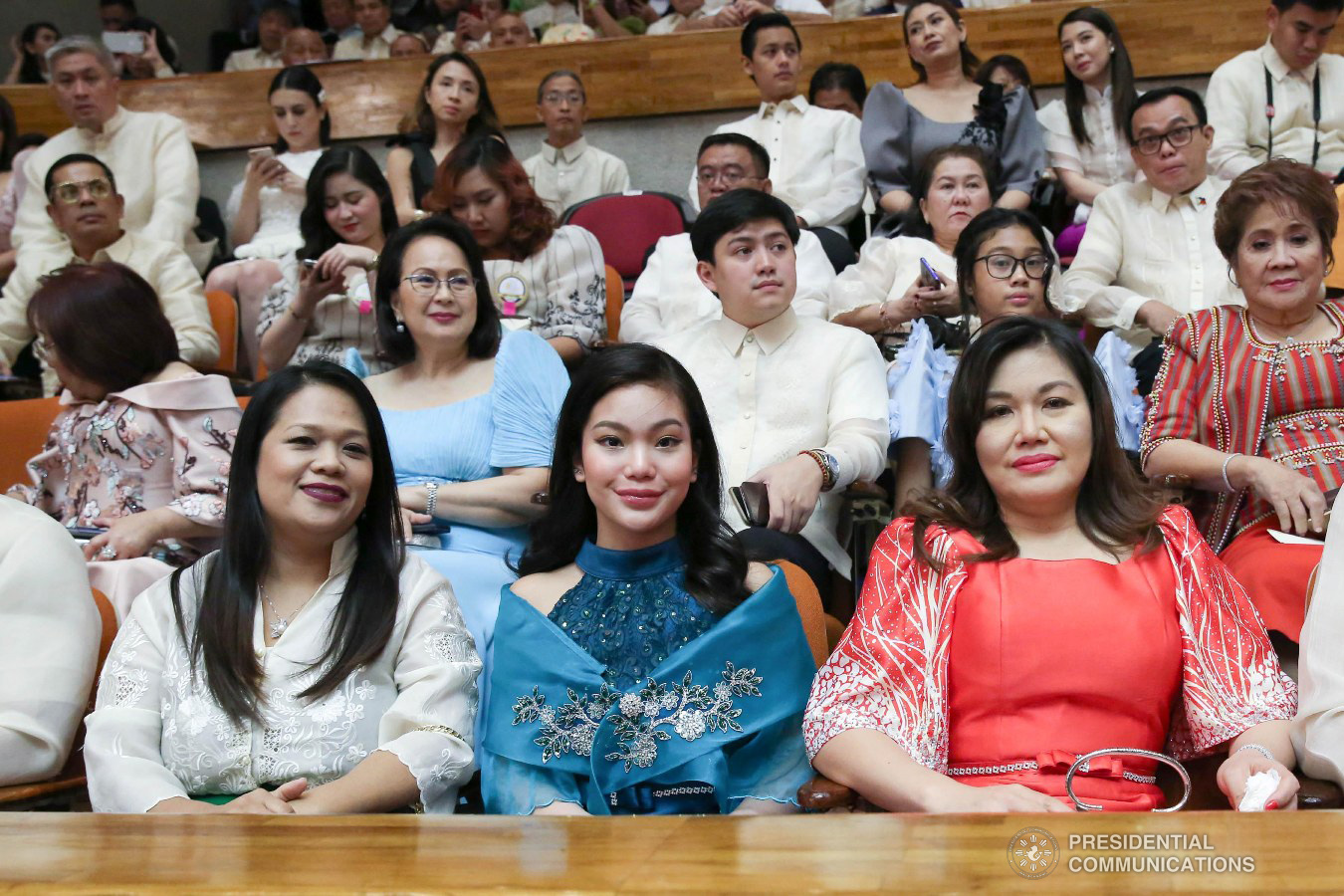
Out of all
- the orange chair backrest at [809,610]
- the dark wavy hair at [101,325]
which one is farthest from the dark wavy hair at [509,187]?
the orange chair backrest at [809,610]

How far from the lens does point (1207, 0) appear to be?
560cm

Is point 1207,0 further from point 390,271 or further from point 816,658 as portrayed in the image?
point 816,658

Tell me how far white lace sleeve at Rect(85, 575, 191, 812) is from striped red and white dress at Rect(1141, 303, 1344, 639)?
1.69m

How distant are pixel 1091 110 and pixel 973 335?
1923mm

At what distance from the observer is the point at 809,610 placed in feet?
6.89

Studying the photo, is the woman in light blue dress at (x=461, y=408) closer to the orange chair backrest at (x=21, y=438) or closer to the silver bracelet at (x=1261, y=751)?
the orange chair backrest at (x=21, y=438)

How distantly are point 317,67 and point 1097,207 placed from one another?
3898 millimetres

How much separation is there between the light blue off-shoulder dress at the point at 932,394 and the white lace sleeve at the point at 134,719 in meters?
1.48

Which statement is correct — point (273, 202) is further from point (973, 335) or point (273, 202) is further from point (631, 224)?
point (973, 335)

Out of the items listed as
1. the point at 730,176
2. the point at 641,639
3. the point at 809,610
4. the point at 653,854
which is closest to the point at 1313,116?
the point at 730,176

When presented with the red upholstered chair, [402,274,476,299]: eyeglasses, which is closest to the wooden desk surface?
[402,274,476,299]: eyeglasses

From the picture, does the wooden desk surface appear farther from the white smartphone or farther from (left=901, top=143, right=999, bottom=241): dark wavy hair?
the white smartphone

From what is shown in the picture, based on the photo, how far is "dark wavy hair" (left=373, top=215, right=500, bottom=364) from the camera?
2.96 m

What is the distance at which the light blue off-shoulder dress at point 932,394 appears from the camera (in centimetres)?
297
